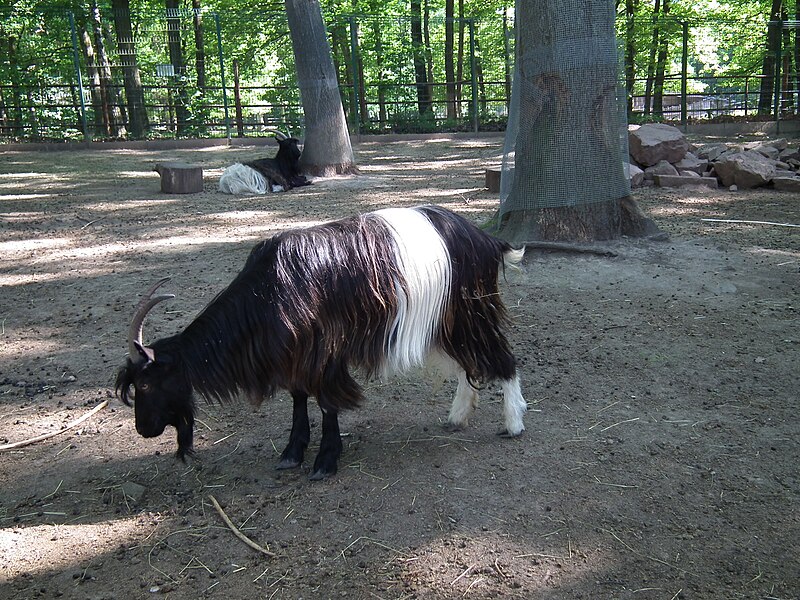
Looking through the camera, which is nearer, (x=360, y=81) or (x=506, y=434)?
(x=506, y=434)

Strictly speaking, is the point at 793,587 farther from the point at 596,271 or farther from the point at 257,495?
the point at 596,271

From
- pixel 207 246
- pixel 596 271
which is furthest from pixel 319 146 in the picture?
→ pixel 596 271

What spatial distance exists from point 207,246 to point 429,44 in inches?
566

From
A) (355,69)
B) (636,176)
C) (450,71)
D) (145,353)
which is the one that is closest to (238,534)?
(145,353)

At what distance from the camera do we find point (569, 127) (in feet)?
20.4

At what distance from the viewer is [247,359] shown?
3.23m

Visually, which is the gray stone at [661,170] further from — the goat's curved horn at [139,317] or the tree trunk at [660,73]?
the tree trunk at [660,73]

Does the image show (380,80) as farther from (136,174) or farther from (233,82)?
(136,174)

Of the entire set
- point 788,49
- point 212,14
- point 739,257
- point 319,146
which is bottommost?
point 739,257

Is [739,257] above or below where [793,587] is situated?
above

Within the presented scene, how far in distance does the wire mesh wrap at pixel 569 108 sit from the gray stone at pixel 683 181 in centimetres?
320

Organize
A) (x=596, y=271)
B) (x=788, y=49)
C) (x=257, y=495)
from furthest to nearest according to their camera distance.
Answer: (x=788, y=49) → (x=596, y=271) → (x=257, y=495)

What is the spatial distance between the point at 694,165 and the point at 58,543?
29.3ft

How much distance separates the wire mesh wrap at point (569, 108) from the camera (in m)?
6.12
